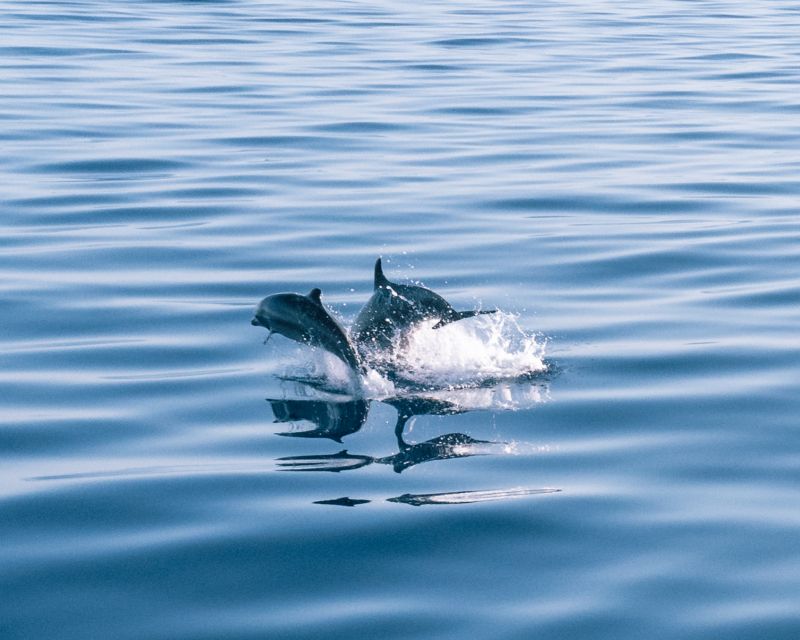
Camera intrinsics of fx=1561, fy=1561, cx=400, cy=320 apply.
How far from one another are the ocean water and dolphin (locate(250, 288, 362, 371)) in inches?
8.6

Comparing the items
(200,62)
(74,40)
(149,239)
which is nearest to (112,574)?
(149,239)

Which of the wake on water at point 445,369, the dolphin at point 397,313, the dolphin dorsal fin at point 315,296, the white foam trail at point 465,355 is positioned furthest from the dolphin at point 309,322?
the white foam trail at point 465,355

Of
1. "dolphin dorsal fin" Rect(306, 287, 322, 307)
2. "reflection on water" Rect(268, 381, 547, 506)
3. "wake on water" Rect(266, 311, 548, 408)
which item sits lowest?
"reflection on water" Rect(268, 381, 547, 506)

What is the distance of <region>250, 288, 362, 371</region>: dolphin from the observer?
1045cm

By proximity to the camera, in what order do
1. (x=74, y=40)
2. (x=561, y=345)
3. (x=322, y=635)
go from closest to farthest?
(x=322, y=635) → (x=561, y=345) → (x=74, y=40)

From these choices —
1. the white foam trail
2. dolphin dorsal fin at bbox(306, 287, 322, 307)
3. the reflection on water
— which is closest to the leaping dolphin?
dolphin dorsal fin at bbox(306, 287, 322, 307)

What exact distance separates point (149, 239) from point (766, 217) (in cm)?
636

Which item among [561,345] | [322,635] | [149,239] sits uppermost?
[149,239]

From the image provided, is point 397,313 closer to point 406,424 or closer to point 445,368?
point 445,368

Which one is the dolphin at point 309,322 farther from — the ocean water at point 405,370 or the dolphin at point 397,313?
the dolphin at point 397,313

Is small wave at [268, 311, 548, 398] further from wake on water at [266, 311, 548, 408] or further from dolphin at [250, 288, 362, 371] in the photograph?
dolphin at [250, 288, 362, 371]

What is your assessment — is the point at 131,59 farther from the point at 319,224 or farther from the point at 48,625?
the point at 48,625

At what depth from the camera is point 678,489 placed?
27.1 ft

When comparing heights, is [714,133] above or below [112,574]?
above
